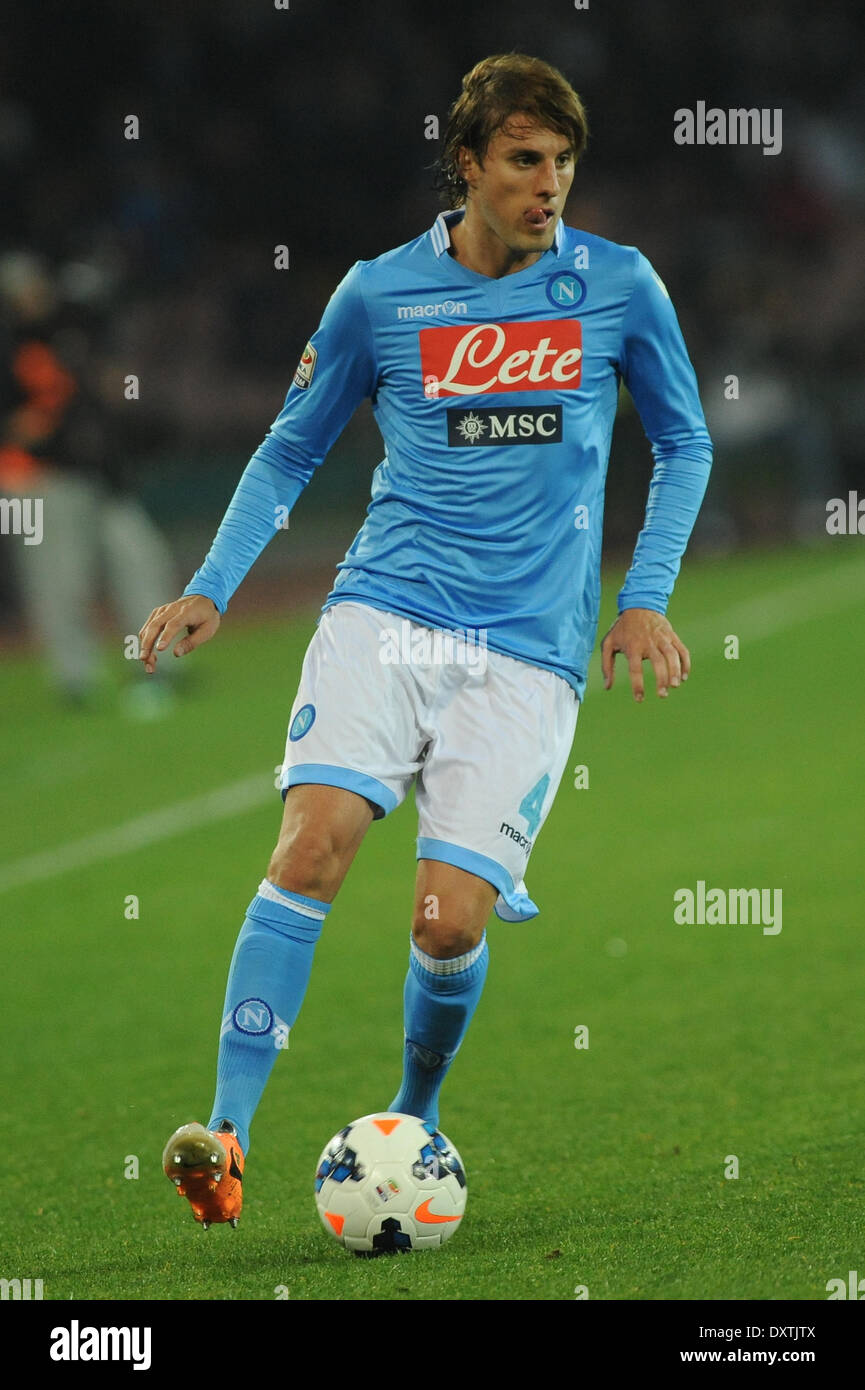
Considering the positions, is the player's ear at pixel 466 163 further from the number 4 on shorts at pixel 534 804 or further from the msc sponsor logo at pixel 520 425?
the number 4 on shorts at pixel 534 804

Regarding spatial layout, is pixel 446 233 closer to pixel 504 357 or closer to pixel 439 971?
pixel 504 357

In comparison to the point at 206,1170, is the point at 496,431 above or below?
above

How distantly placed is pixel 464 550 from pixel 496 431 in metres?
0.25

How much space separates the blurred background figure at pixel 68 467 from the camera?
11.2 meters

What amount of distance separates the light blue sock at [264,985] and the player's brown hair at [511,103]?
1526mm

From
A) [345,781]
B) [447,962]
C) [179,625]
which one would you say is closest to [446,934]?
[447,962]

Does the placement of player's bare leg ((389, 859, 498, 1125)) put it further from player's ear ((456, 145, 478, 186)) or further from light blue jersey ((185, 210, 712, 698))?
player's ear ((456, 145, 478, 186))

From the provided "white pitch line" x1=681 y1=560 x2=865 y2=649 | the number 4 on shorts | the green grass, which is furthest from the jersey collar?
"white pitch line" x1=681 y1=560 x2=865 y2=649

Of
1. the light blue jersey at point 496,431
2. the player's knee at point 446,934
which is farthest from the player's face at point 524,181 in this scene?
the player's knee at point 446,934

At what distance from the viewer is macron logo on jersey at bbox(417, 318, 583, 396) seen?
3.82 metres

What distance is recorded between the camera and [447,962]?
3771 millimetres

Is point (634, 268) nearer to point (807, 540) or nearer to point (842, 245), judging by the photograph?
point (807, 540)
